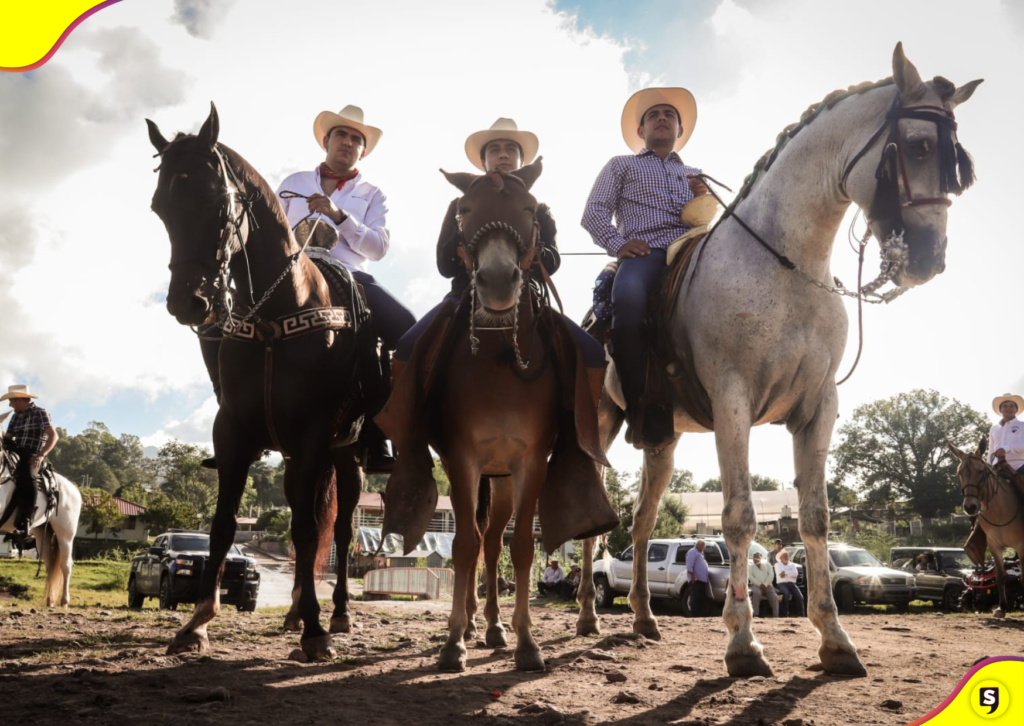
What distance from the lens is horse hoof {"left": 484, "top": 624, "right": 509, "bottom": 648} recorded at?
5383 mm

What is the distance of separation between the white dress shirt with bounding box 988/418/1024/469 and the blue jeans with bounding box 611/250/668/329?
1092 centimetres

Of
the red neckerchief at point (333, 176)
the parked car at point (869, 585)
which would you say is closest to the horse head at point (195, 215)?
the red neckerchief at point (333, 176)

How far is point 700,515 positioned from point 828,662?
6404 centimetres

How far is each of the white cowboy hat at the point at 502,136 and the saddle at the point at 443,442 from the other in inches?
76.9

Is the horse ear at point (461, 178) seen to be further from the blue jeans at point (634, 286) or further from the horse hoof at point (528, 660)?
the horse hoof at point (528, 660)

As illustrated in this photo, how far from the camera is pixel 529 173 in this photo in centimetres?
496

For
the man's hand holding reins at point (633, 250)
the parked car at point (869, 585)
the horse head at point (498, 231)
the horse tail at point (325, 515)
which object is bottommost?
the parked car at point (869, 585)

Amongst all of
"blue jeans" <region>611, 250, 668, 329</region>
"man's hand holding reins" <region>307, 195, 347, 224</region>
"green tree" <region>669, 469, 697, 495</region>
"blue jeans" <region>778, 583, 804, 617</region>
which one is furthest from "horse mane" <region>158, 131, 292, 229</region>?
"green tree" <region>669, 469, 697, 495</region>

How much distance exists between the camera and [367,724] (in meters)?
3.06

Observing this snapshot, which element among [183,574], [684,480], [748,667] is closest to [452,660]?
[748,667]

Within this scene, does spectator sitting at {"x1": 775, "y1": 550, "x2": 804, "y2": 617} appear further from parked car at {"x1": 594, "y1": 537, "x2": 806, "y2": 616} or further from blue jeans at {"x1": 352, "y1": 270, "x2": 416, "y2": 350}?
blue jeans at {"x1": 352, "y1": 270, "x2": 416, "y2": 350}

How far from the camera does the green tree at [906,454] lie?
56.8m

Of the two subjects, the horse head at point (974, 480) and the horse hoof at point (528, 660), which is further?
the horse head at point (974, 480)

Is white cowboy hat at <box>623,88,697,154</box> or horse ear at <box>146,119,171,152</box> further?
white cowboy hat at <box>623,88,697,154</box>
